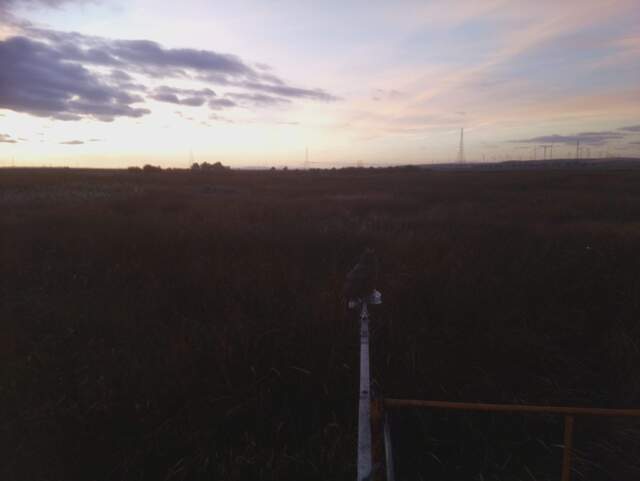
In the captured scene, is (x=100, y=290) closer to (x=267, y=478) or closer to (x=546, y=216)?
(x=267, y=478)

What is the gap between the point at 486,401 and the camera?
3.72 metres

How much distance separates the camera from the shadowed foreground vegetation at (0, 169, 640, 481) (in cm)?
313

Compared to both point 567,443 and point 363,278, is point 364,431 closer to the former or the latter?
point 567,443

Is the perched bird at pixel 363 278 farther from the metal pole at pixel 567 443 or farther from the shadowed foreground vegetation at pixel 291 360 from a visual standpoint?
the metal pole at pixel 567 443

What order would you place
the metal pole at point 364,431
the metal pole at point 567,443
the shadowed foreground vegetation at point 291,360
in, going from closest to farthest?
the metal pole at point 364,431 → the metal pole at point 567,443 → the shadowed foreground vegetation at point 291,360

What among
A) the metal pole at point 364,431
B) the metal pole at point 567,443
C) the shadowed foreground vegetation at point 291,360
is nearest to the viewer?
the metal pole at point 364,431

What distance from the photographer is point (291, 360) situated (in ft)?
13.1

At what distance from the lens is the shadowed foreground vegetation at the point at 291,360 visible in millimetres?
3129

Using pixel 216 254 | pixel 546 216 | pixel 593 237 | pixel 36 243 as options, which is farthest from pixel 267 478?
pixel 546 216

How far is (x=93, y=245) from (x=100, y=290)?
2.57 m

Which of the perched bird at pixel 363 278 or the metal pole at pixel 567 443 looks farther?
the perched bird at pixel 363 278

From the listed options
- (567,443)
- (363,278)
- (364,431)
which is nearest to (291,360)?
(363,278)

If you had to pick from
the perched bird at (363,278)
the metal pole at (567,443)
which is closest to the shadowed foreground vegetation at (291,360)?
the perched bird at (363,278)

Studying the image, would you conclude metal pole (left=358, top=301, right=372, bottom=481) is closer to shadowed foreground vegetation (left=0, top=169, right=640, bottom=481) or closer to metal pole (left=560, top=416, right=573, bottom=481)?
metal pole (left=560, top=416, right=573, bottom=481)
